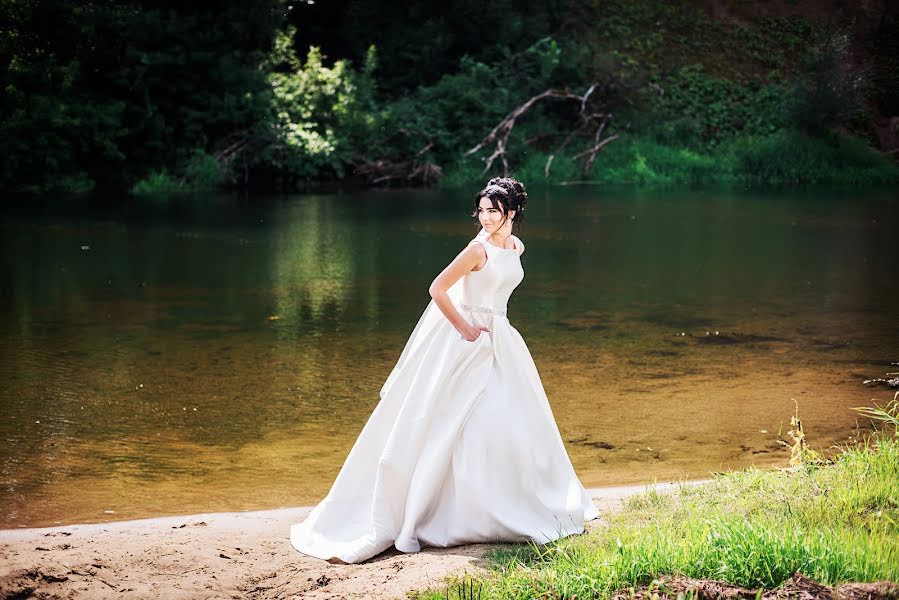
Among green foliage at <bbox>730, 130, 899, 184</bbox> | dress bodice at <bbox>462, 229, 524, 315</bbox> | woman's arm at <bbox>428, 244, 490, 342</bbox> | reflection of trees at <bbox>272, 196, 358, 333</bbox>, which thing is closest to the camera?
woman's arm at <bbox>428, 244, 490, 342</bbox>

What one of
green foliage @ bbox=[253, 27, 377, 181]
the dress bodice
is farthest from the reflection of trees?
the dress bodice

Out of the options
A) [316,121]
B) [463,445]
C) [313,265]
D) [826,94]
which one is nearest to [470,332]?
[463,445]

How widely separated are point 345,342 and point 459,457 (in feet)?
17.6

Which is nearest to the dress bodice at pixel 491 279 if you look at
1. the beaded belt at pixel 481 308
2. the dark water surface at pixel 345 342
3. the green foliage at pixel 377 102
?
the beaded belt at pixel 481 308

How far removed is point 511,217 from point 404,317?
244 inches

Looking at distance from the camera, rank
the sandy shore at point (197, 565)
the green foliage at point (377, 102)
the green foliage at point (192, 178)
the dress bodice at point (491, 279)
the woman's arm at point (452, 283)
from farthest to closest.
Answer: the green foliage at point (192, 178) → the green foliage at point (377, 102) → the dress bodice at point (491, 279) → the woman's arm at point (452, 283) → the sandy shore at point (197, 565)

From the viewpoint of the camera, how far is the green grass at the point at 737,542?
372 centimetres

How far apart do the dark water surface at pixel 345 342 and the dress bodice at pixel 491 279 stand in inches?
70.6

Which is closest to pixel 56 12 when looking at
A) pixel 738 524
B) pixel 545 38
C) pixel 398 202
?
pixel 398 202

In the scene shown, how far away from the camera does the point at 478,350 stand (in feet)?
15.9

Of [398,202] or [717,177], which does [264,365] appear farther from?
[717,177]

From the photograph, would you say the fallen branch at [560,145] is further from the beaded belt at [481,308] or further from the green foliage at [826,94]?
the beaded belt at [481,308]

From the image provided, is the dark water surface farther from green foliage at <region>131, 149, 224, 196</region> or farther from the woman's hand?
green foliage at <region>131, 149, 224, 196</region>

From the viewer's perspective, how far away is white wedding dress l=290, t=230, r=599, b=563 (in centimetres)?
467
